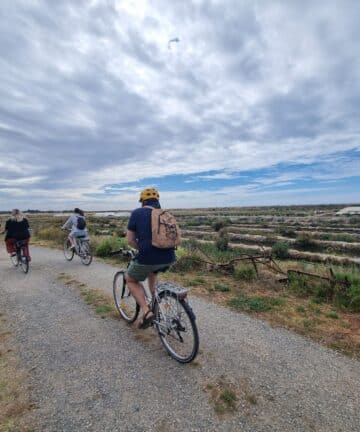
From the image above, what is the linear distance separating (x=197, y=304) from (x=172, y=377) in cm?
241

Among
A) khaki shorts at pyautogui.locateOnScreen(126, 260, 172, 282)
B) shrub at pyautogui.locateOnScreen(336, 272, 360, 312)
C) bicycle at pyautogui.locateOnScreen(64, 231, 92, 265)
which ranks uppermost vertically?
khaki shorts at pyautogui.locateOnScreen(126, 260, 172, 282)

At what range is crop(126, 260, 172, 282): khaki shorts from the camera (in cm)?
359

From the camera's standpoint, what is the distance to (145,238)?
3.40m

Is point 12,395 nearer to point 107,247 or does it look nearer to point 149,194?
point 149,194

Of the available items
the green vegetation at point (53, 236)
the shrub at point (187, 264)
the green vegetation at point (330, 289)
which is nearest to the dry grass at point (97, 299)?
the shrub at point (187, 264)

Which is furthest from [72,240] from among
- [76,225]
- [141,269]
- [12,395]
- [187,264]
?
[12,395]

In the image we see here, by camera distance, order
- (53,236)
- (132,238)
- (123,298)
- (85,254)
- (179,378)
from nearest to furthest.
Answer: (179,378) → (132,238) → (123,298) → (85,254) → (53,236)

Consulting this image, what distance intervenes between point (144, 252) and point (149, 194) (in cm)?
78

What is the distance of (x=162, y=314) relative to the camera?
11.7 ft

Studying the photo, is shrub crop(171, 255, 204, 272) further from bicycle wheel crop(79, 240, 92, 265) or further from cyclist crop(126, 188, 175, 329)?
cyclist crop(126, 188, 175, 329)

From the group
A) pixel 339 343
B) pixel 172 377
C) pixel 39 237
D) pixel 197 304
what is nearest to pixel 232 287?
pixel 197 304

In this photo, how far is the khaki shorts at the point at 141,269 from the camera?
11.8 ft

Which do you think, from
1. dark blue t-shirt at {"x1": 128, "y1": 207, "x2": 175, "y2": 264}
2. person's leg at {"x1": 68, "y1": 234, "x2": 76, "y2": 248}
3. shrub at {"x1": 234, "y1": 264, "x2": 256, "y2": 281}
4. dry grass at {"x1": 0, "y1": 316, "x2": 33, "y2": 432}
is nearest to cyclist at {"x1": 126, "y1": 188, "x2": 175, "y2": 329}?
dark blue t-shirt at {"x1": 128, "y1": 207, "x2": 175, "y2": 264}

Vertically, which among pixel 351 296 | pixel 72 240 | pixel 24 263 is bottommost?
pixel 351 296
